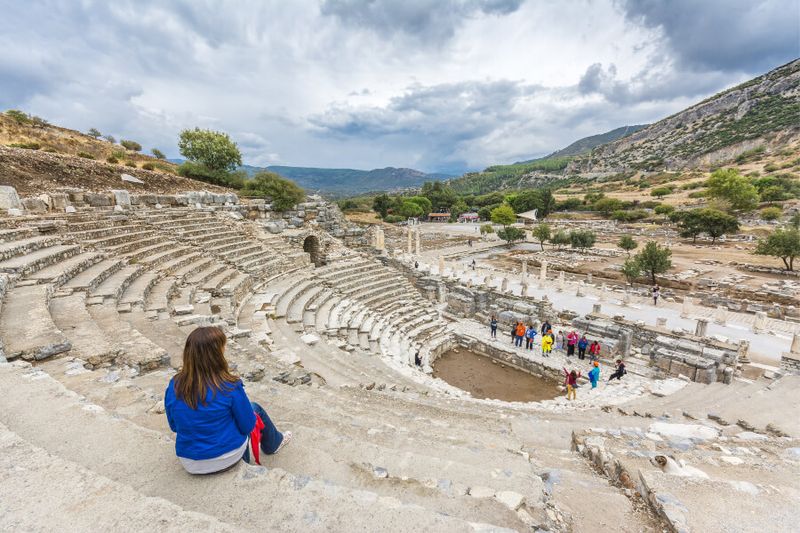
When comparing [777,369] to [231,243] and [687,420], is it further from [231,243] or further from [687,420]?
[231,243]

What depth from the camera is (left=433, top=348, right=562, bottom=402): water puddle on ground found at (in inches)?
452

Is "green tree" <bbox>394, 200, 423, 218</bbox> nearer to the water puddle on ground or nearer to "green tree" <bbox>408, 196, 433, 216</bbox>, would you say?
"green tree" <bbox>408, 196, 433, 216</bbox>

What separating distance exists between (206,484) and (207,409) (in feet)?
1.74

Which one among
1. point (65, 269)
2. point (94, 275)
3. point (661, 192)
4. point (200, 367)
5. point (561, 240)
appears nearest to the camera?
point (200, 367)

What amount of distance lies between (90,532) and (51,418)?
6.17ft

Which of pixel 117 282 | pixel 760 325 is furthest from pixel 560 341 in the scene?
pixel 117 282

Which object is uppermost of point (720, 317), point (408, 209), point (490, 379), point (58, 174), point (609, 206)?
point (609, 206)

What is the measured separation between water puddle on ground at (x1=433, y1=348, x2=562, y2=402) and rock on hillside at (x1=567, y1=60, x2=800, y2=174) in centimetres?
10981

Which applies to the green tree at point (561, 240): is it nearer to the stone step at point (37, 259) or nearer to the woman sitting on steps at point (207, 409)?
the stone step at point (37, 259)

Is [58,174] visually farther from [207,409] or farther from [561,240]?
[561,240]

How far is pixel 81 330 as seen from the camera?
18.7 feet

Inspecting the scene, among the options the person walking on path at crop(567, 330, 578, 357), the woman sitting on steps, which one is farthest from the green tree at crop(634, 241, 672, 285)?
the woman sitting on steps

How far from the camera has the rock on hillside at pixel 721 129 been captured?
84688 mm

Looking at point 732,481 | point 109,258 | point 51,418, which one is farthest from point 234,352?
point 732,481
